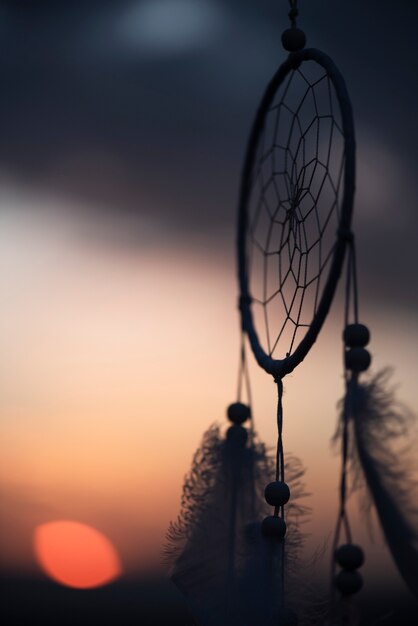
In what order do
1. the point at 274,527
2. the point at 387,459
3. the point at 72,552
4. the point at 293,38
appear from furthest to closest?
the point at 72,552, the point at 293,38, the point at 274,527, the point at 387,459

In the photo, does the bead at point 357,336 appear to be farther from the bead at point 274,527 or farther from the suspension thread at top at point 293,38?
the suspension thread at top at point 293,38

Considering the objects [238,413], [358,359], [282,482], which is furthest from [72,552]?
[358,359]

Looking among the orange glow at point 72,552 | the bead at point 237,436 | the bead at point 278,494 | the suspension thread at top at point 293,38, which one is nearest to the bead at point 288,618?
the bead at point 278,494

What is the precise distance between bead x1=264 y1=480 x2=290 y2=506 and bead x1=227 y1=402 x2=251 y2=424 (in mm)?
207

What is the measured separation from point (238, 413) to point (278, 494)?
22 centimetres

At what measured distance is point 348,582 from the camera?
0.70 m

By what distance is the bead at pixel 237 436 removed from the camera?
0.94m

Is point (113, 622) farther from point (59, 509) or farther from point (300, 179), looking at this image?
point (300, 179)

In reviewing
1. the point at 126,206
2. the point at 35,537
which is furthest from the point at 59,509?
the point at 126,206

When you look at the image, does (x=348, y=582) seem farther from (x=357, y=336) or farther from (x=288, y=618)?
(x=357, y=336)

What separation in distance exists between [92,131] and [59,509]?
35.1 inches

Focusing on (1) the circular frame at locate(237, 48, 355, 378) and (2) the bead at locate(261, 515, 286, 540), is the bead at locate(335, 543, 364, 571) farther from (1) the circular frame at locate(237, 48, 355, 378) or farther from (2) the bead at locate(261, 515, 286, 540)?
(1) the circular frame at locate(237, 48, 355, 378)

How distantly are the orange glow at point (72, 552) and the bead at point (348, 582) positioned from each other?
1.14 metres

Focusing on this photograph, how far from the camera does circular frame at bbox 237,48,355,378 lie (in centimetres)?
74
